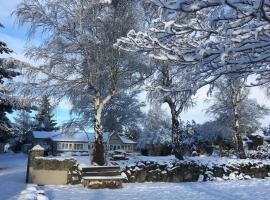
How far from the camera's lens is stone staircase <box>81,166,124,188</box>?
15.8m

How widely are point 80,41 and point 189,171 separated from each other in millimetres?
8233

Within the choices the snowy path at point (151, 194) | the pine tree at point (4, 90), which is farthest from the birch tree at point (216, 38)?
the pine tree at point (4, 90)

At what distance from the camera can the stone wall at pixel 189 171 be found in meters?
18.6

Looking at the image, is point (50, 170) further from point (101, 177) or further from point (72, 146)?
point (72, 146)

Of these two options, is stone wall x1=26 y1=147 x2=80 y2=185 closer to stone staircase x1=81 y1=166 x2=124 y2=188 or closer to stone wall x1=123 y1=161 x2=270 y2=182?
stone staircase x1=81 y1=166 x2=124 y2=188

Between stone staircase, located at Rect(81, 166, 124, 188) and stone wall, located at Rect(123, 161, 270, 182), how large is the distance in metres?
1.80

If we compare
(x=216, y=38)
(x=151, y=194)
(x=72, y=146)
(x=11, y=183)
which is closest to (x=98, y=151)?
(x=11, y=183)

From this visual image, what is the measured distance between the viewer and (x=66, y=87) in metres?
18.5

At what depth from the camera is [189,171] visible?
19.7 metres

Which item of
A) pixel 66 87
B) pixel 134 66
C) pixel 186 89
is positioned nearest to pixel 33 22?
pixel 66 87

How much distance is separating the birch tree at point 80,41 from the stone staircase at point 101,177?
53.8 inches

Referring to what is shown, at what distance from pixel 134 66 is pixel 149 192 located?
22.9 feet

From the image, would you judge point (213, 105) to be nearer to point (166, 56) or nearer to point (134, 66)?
point (134, 66)

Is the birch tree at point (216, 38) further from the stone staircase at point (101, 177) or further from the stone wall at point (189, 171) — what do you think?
the stone wall at point (189, 171)
